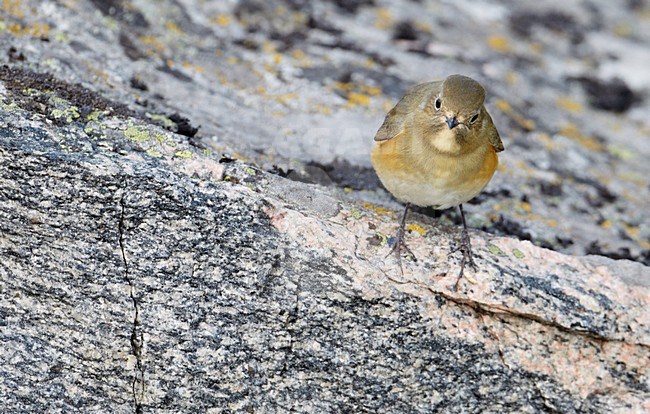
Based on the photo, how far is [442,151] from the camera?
196 inches

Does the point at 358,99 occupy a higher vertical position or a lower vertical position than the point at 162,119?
lower

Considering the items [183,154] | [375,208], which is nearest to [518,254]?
[375,208]

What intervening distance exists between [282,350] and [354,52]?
170 inches

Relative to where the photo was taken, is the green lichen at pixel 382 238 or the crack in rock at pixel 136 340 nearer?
the crack in rock at pixel 136 340

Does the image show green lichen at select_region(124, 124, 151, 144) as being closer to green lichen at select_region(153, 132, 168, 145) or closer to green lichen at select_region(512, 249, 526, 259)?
green lichen at select_region(153, 132, 168, 145)

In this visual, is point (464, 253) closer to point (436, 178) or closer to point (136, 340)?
point (436, 178)

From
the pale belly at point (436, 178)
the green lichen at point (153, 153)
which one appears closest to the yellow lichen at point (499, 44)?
the pale belly at point (436, 178)

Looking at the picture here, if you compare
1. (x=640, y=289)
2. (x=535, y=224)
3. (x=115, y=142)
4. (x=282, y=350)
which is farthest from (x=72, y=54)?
(x=640, y=289)

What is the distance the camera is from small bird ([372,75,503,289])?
4.89m

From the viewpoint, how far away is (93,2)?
6.71 meters

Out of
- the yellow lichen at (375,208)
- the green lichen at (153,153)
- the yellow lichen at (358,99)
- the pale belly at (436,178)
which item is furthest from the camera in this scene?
the yellow lichen at (358,99)

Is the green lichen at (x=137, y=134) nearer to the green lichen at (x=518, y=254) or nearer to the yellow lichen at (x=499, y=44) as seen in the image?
the green lichen at (x=518, y=254)

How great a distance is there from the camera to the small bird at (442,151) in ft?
16.0

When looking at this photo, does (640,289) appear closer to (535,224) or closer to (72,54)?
(535,224)
